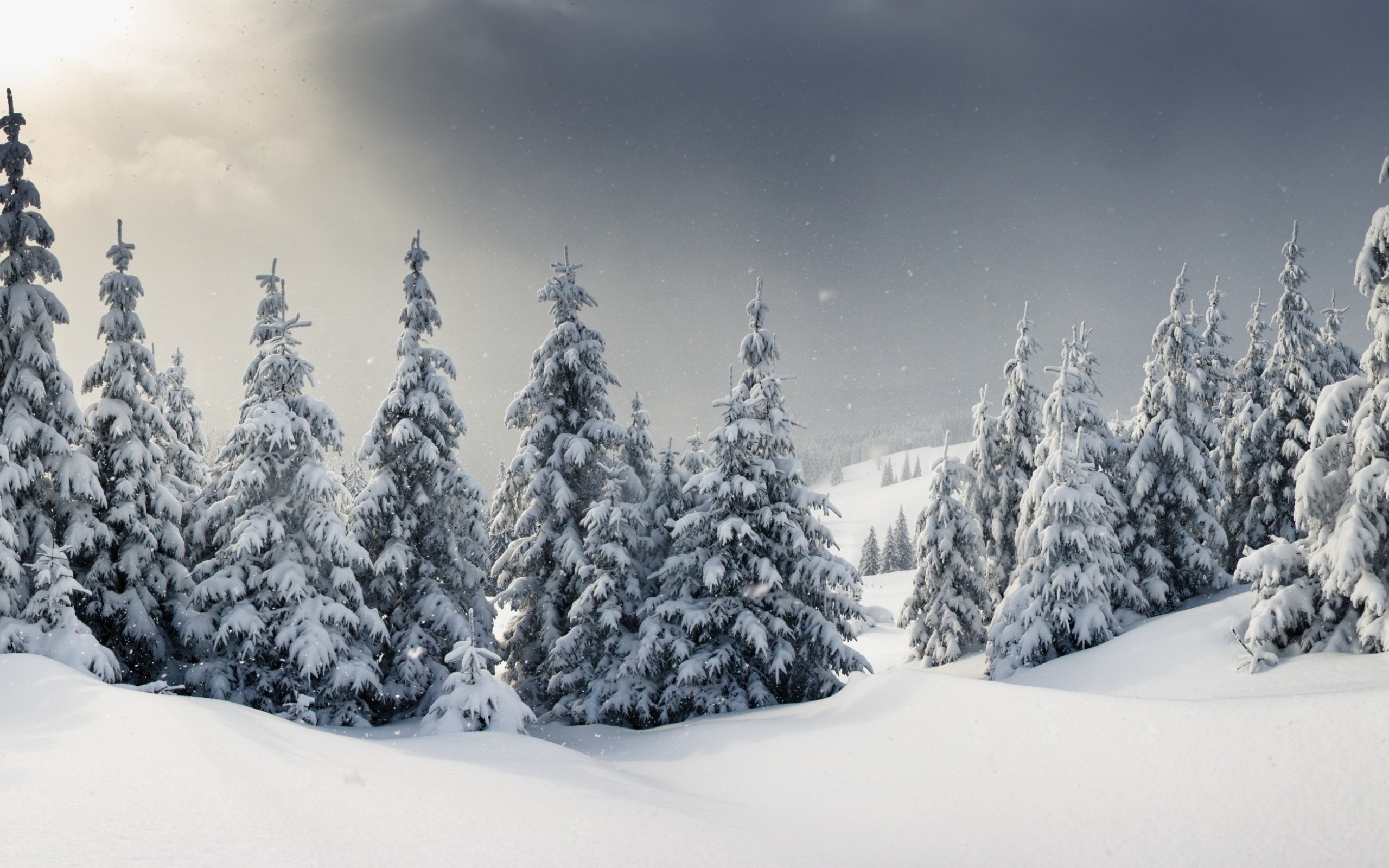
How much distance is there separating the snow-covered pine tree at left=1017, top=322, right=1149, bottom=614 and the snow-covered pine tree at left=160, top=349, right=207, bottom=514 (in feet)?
81.4

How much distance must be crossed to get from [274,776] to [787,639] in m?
12.3

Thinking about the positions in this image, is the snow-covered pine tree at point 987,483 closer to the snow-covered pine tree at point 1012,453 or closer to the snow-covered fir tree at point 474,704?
the snow-covered pine tree at point 1012,453

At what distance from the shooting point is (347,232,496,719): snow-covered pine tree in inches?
715

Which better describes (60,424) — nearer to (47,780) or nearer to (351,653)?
(351,653)

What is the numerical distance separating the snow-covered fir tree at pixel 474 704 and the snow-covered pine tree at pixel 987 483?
21.2 m

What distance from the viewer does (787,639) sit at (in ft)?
56.4

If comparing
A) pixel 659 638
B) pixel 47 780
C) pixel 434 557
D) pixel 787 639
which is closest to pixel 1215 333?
pixel 787 639

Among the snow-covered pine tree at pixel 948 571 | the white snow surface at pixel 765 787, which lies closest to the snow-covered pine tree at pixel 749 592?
the white snow surface at pixel 765 787

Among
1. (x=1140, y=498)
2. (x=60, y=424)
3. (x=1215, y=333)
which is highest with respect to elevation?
(x=1215, y=333)

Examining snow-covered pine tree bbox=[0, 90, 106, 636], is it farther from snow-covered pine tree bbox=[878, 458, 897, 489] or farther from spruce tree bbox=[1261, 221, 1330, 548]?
snow-covered pine tree bbox=[878, 458, 897, 489]

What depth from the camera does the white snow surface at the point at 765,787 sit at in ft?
18.2

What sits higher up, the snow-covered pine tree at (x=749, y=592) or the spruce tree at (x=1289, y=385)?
the spruce tree at (x=1289, y=385)

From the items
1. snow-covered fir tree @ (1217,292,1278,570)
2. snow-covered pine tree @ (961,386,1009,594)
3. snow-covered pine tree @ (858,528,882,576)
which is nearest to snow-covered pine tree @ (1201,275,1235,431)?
snow-covered fir tree @ (1217,292,1278,570)

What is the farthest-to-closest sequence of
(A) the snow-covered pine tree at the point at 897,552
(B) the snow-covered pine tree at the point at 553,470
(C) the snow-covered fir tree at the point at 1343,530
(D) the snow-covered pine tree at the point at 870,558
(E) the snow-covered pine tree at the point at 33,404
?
(A) the snow-covered pine tree at the point at 897,552
(D) the snow-covered pine tree at the point at 870,558
(B) the snow-covered pine tree at the point at 553,470
(E) the snow-covered pine tree at the point at 33,404
(C) the snow-covered fir tree at the point at 1343,530
